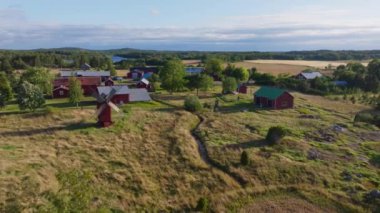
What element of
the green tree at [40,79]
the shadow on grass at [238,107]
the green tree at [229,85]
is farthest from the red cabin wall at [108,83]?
the shadow on grass at [238,107]

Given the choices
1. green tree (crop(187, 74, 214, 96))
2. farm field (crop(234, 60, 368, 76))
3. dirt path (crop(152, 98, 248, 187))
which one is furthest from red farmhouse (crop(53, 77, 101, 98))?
farm field (crop(234, 60, 368, 76))

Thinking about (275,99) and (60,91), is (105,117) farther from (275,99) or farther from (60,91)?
(275,99)

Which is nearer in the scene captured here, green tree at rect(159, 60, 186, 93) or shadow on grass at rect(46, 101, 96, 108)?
shadow on grass at rect(46, 101, 96, 108)

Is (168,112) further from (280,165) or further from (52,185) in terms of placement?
(52,185)

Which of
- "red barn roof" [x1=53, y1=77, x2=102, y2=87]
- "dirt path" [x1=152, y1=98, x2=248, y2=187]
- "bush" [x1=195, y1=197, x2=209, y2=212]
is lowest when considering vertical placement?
"bush" [x1=195, y1=197, x2=209, y2=212]

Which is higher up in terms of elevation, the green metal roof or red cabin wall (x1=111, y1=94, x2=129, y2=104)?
the green metal roof

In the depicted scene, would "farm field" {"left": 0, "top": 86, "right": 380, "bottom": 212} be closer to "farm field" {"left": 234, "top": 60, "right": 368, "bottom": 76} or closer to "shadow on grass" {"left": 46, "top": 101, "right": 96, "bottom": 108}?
"shadow on grass" {"left": 46, "top": 101, "right": 96, "bottom": 108}

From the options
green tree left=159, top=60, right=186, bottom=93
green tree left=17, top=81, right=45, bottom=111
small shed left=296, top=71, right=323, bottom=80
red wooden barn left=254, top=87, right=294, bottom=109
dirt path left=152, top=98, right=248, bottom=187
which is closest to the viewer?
dirt path left=152, top=98, right=248, bottom=187
